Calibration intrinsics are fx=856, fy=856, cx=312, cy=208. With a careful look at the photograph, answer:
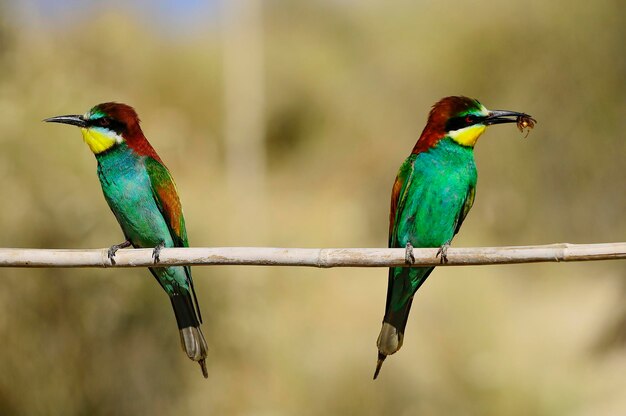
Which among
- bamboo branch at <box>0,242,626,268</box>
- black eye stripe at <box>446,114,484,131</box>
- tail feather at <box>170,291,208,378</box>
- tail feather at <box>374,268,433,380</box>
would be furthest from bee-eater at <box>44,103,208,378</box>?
black eye stripe at <box>446,114,484,131</box>

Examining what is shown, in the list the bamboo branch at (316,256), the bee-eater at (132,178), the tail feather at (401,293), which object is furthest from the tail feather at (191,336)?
the tail feather at (401,293)

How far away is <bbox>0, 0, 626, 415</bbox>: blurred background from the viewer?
5621 mm

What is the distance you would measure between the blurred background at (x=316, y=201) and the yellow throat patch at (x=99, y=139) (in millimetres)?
2173

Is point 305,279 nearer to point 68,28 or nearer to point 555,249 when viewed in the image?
point 68,28

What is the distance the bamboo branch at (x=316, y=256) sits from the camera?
2541 mm

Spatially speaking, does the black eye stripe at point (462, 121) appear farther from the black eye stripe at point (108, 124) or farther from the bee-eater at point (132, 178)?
the black eye stripe at point (108, 124)

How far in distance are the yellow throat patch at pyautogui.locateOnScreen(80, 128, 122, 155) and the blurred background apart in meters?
2.17

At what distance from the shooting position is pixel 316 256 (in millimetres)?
2695

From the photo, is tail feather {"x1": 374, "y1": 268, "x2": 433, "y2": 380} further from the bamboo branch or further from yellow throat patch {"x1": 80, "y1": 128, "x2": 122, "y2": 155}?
yellow throat patch {"x1": 80, "y1": 128, "x2": 122, "y2": 155}

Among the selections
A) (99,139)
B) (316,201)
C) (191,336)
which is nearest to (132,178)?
(99,139)

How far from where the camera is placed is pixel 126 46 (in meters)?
9.90

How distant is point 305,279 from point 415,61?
581cm

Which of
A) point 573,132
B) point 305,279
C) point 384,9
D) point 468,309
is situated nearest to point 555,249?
point 305,279

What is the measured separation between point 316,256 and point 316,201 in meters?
9.37
